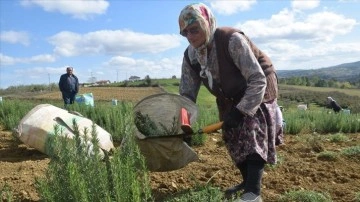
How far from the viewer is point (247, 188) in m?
2.53

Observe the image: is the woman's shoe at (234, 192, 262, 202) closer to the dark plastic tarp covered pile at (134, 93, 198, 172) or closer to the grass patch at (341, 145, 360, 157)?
the dark plastic tarp covered pile at (134, 93, 198, 172)

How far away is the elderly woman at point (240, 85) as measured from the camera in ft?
7.91

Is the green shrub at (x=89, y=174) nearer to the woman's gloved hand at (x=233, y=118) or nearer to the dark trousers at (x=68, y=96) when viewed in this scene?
the woman's gloved hand at (x=233, y=118)

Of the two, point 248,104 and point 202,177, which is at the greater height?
point 248,104

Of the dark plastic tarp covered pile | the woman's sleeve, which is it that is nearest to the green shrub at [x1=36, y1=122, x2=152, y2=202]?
the dark plastic tarp covered pile

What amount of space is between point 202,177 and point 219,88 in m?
0.91

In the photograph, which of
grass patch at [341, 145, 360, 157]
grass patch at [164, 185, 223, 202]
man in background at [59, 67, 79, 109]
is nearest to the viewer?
grass patch at [164, 185, 223, 202]

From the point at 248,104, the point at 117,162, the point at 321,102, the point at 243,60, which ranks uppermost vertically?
the point at 243,60

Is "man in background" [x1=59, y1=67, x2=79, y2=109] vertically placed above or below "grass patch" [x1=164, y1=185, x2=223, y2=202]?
above

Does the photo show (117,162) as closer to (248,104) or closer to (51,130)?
(248,104)

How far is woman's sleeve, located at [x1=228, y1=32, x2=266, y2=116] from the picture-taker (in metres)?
2.40

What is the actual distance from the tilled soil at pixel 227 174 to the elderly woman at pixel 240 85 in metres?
0.29

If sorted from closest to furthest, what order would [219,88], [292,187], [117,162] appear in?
1. [117,162]
2. [219,88]
3. [292,187]

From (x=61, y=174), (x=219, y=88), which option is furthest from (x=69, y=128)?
(x=61, y=174)
